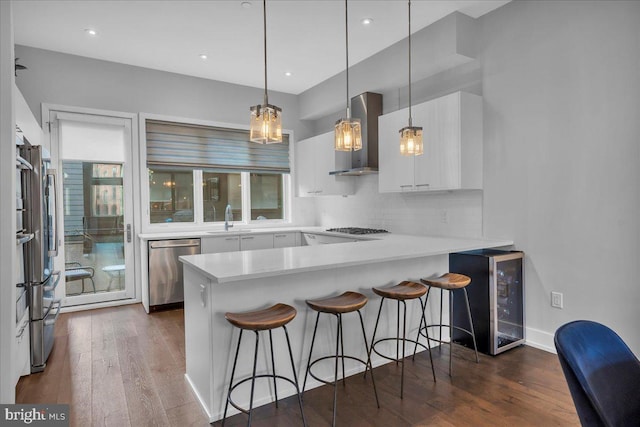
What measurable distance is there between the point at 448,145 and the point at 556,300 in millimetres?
1618

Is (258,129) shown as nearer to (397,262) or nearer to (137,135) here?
(397,262)

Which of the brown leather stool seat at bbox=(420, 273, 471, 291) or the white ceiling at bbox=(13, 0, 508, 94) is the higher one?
the white ceiling at bbox=(13, 0, 508, 94)

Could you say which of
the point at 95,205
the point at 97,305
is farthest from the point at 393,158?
the point at 97,305

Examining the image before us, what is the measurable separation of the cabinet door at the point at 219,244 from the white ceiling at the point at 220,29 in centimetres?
220

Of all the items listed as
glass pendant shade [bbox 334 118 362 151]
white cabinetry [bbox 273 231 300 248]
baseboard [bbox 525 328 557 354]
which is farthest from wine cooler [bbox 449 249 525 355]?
white cabinetry [bbox 273 231 300 248]

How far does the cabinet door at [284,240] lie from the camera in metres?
5.18

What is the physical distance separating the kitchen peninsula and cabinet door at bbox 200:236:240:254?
6.67 feet

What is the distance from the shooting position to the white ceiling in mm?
3256

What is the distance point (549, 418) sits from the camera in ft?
6.90

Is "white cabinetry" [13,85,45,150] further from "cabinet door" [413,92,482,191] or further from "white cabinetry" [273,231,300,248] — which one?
"cabinet door" [413,92,482,191]

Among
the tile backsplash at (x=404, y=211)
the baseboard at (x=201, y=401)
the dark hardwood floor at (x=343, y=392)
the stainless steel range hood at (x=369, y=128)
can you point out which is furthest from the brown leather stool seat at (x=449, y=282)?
the stainless steel range hood at (x=369, y=128)

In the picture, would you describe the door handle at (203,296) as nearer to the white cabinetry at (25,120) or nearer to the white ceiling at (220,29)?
the white cabinetry at (25,120)

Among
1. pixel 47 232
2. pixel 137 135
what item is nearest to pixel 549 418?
pixel 47 232

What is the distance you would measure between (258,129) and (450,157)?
6.76 feet
